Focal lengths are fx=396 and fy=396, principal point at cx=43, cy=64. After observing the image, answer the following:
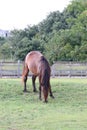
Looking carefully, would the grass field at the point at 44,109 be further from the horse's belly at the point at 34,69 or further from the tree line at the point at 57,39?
the tree line at the point at 57,39

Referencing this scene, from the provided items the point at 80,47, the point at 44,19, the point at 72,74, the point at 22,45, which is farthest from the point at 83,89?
the point at 44,19

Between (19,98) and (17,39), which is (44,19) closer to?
(17,39)

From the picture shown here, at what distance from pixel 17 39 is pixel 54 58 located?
1071 cm

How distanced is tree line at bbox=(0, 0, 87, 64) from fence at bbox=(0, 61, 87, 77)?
25.4 feet

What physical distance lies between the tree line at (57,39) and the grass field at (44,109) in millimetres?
23639

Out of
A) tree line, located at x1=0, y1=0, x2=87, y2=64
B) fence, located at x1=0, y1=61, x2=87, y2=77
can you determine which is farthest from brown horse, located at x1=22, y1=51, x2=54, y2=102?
tree line, located at x1=0, y1=0, x2=87, y2=64

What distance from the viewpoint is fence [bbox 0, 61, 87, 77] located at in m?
30.7

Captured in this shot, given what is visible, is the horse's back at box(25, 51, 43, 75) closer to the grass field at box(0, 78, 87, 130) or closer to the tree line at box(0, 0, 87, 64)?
the grass field at box(0, 78, 87, 130)

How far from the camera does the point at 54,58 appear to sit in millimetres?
42562

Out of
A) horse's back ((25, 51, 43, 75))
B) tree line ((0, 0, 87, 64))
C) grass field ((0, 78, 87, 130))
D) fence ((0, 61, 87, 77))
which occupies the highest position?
tree line ((0, 0, 87, 64))

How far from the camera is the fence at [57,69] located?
101 ft

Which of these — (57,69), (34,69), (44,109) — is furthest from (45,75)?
(57,69)

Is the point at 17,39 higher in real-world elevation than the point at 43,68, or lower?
higher

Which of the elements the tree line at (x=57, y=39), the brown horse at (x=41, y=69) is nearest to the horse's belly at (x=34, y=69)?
the brown horse at (x=41, y=69)
